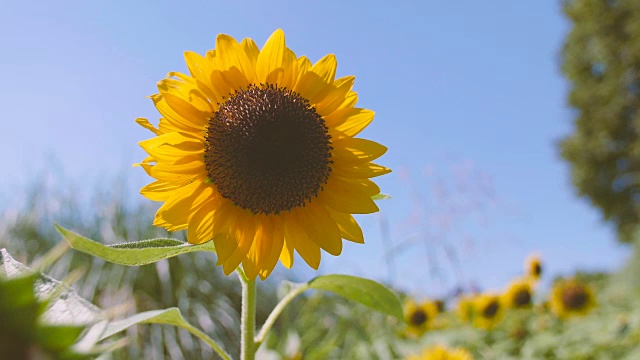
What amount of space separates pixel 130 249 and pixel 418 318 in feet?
8.67

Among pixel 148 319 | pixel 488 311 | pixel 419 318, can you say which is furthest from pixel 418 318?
pixel 148 319

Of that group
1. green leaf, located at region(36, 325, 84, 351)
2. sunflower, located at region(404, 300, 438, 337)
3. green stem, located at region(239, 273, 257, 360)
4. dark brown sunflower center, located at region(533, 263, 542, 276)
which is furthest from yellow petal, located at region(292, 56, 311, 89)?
dark brown sunflower center, located at region(533, 263, 542, 276)

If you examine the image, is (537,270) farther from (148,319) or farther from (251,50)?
(148,319)

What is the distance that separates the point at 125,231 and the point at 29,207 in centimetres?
140

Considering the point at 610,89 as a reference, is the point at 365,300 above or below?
below

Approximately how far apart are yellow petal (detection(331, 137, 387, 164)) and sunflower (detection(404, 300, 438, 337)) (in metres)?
2.27

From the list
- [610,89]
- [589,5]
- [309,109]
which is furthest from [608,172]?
[309,109]

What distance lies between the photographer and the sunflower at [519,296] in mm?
3256

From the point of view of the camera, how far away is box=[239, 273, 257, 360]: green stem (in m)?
0.81

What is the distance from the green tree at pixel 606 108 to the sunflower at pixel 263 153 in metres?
17.3

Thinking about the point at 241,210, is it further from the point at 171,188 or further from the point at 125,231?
the point at 125,231

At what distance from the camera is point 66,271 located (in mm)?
4785

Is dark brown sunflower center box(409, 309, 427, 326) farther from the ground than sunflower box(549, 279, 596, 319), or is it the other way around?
sunflower box(549, 279, 596, 319)

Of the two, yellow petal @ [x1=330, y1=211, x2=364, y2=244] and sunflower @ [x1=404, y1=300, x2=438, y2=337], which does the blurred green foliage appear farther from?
yellow petal @ [x1=330, y1=211, x2=364, y2=244]
